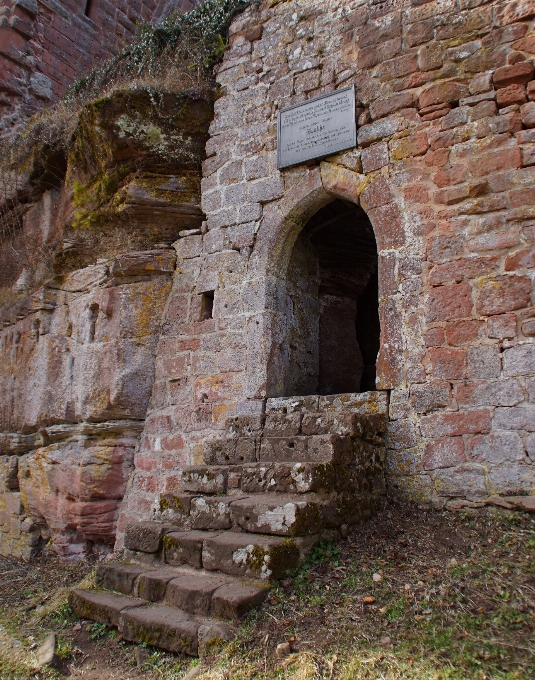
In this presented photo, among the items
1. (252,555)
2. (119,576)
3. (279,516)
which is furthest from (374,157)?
(119,576)

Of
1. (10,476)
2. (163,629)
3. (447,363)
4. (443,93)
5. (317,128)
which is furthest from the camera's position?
(10,476)

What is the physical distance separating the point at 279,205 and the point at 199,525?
8.73 ft

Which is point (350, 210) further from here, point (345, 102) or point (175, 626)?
point (175, 626)

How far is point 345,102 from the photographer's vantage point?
4.71 m

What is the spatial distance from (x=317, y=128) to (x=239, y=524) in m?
3.20

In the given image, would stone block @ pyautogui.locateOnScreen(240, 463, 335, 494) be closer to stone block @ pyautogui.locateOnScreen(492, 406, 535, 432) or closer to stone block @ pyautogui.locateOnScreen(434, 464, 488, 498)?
stone block @ pyautogui.locateOnScreen(434, 464, 488, 498)

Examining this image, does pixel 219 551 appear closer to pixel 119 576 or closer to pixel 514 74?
pixel 119 576

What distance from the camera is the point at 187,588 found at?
9.59ft

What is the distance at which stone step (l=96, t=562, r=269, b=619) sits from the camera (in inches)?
108

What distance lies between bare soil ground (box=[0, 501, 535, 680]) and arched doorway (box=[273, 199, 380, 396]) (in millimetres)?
1783

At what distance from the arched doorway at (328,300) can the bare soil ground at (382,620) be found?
178 cm

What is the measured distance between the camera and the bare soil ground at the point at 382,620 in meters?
2.33

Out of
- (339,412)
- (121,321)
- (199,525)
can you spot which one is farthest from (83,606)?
(121,321)

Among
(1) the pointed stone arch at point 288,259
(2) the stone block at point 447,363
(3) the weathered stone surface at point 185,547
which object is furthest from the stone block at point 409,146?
(3) the weathered stone surface at point 185,547
